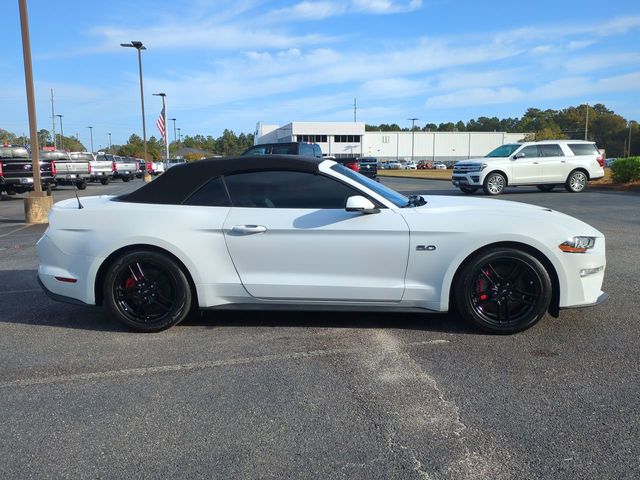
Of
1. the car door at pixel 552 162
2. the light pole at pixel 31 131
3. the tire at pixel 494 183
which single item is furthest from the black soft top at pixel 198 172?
the car door at pixel 552 162

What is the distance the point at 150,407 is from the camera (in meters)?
3.23

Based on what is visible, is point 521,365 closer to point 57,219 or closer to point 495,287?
point 495,287

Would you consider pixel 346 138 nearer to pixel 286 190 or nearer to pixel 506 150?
pixel 506 150

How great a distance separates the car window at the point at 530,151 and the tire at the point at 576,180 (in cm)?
151

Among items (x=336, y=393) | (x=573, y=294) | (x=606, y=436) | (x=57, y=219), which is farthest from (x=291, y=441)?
(x=57, y=219)

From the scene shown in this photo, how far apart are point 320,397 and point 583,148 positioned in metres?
18.5

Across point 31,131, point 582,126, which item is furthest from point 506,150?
point 582,126

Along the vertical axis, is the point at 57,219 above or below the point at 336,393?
above

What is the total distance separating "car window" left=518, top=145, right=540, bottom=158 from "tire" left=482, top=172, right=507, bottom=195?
1.19 m

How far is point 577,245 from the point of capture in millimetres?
4270

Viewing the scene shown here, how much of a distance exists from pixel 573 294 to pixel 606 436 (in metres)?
1.65

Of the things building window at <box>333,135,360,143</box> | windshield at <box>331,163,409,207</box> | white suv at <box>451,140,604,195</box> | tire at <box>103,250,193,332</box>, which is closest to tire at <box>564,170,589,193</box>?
white suv at <box>451,140,604,195</box>

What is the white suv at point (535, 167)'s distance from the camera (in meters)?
18.1

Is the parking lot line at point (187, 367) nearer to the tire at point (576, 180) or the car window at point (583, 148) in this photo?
the tire at point (576, 180)
